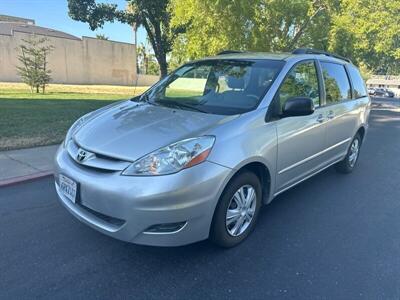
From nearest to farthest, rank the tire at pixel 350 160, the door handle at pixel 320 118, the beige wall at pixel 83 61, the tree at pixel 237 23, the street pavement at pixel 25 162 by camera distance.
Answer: the door handle at pixel 320 118
the street pavement at pixel 25 162
the tire at pixel 350 160
the tree at pixel 237 23
the beige wall at pixel 83 61

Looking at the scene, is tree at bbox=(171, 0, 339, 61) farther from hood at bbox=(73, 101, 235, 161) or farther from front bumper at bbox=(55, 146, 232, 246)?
front bumper at bbox=(55, 146, 232, 246)

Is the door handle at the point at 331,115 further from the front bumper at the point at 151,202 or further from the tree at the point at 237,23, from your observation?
the tree at the point at 237,23

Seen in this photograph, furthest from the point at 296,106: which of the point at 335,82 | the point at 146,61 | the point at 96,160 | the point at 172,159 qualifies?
the point at 146,61

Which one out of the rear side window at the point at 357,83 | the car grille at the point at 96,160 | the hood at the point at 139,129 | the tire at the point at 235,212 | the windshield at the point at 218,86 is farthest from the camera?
the rear side window at the point at 357,83

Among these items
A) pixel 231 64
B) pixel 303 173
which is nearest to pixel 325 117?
pixel 303 173

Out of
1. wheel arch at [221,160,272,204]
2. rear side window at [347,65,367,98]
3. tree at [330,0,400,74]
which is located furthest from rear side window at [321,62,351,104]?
tree at [330,0,400,74]

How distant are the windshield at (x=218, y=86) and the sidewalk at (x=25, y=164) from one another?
83.7 inches

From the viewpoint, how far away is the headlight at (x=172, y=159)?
8.52 ft

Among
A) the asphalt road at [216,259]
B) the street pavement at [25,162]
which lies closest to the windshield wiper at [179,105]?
the asphalt road at [216,259]

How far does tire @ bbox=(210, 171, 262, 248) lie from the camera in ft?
9.55

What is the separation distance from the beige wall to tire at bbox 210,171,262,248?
109 feet

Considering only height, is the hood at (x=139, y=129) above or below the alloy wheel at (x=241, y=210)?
above

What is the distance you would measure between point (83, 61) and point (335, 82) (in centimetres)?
3650

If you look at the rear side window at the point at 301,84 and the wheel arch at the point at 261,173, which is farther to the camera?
the rear side window at the point at 301,84
